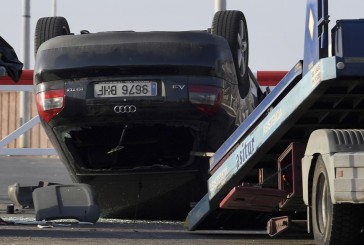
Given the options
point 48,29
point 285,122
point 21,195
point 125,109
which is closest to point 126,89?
point 125,109

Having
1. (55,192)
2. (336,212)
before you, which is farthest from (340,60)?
(55,192)

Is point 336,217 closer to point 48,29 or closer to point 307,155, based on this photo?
point 307,155

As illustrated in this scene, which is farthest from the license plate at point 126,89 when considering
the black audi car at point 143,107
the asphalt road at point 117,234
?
the asphalt road at point 117,234

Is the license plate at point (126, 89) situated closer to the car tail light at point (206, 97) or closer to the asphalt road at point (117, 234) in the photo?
the car tail light at point (206, 97)

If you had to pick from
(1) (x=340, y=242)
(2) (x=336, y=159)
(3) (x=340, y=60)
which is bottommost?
(1) (x=340, y=242)

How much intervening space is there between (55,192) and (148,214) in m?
0.88

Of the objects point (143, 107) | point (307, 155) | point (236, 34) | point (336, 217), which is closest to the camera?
point (336, 217)

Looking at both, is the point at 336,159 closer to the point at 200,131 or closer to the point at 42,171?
the point at 200,131

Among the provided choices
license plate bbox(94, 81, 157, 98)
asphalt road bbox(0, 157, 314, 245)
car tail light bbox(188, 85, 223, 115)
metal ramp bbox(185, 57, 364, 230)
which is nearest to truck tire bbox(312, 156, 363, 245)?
metal ramp bbox(185, 57, 364, 230)

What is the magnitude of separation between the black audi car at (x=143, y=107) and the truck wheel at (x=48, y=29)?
398mm

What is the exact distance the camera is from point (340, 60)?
7.63 m

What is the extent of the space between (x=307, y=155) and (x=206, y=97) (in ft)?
7.56

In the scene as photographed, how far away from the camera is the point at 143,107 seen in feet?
34.9

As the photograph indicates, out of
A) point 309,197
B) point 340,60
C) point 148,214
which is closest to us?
point 340,60
